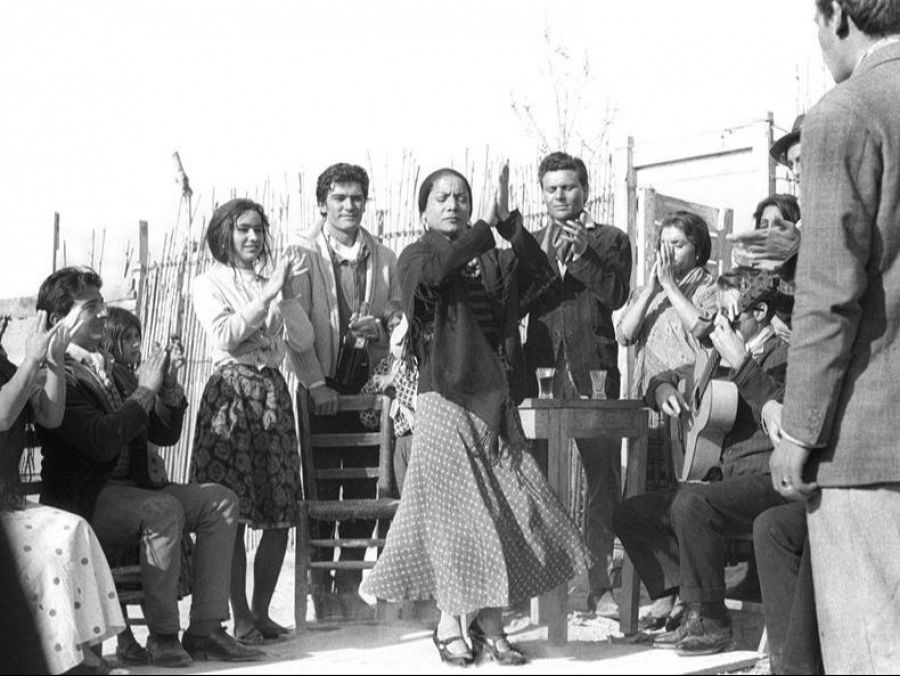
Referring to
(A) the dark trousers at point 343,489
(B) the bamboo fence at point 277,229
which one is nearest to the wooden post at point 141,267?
(B) the bamboo fence at point 277,229

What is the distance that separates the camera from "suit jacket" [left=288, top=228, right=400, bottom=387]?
6.35 meters

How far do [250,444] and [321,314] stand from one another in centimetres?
85

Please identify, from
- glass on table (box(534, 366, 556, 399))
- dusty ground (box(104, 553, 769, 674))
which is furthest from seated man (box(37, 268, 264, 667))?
glass on table (box(534, 366, 556, 399))

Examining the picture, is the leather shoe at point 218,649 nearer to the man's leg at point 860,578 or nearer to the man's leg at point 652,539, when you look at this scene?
the man's leg at point 652,539

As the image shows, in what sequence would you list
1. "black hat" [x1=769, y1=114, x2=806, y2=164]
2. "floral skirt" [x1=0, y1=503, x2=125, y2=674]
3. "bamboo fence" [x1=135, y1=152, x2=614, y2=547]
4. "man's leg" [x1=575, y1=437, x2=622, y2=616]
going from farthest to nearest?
"bamboo fence" [x1=135, y1=152, x2=614, y2=547]
"man's leg" [x1=575, y1=437, x2=622, y2=616]
"black hat" [x1=769, y1=114, x2=806, y2=164]
"floral skirt" [x1=0, y1=503, x2=125, y2=674]

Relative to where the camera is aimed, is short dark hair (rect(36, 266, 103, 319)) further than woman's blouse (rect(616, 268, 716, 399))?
No

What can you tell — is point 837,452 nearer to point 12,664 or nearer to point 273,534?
point 12,664

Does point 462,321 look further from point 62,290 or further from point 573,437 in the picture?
A: point 62,290

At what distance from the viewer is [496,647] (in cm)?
506

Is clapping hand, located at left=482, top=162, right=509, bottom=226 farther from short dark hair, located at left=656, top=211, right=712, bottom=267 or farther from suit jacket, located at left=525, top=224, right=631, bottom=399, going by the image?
short dark hair, located at left=656, top=211, right=712, bottom=267

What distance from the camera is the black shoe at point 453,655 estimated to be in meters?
4.97

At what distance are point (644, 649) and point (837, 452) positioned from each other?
248 cm

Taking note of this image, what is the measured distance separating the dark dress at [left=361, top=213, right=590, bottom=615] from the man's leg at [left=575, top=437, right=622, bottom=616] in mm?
1042

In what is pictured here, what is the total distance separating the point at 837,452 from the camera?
3084mm
